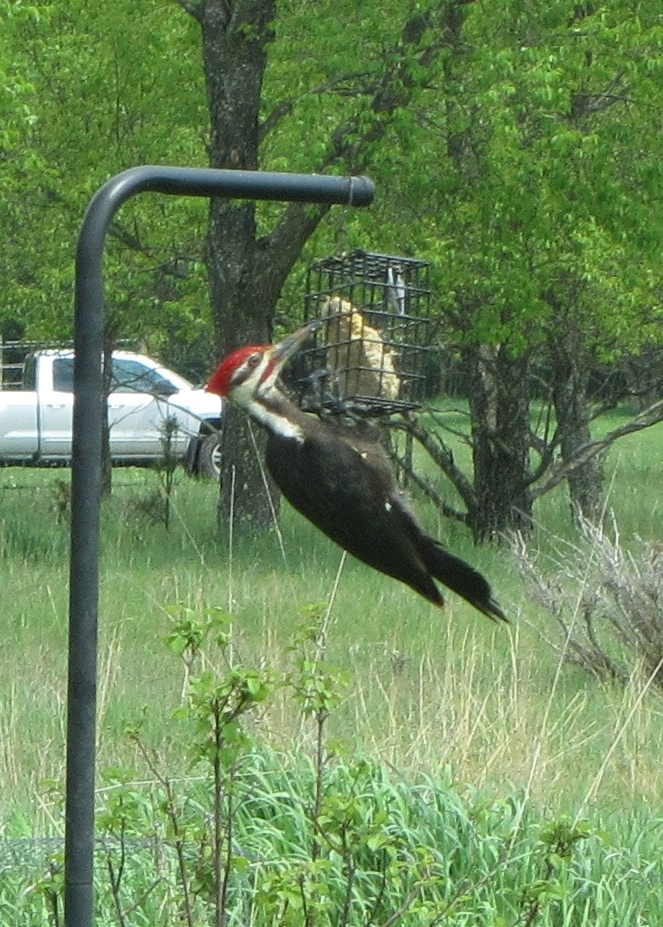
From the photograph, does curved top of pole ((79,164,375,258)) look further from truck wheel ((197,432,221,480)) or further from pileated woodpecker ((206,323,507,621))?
truck wheel ((197,432,221,480))

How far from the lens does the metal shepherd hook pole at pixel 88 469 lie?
9.14ft

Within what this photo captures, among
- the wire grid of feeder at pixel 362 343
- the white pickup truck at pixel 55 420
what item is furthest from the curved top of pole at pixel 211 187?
the white pickup truck at pixel 55 420

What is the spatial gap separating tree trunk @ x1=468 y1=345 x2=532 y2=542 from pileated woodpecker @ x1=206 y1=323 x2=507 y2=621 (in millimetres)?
7948

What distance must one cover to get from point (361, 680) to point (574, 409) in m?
7.34

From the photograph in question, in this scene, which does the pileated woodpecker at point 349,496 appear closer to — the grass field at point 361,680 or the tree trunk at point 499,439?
the grass field at point 361,680

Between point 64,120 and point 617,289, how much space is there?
549cm

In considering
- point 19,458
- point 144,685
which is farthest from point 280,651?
Answer: point 19,458

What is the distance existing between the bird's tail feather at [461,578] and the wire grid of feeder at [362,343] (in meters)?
0.39

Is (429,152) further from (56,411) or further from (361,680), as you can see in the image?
(56,411)

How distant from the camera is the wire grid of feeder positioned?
412 cm

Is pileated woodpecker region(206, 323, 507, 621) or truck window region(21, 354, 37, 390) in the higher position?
truck window region(21, 354, 37, 390)

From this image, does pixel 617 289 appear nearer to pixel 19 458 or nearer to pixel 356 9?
pixel 356 9

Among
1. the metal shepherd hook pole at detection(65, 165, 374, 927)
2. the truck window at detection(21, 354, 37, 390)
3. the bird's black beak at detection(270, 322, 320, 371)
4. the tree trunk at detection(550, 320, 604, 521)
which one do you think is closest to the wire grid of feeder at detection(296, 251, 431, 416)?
the bird's black beak at detection(270, 322, 320, 371)

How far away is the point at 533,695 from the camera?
7543 millimetres
